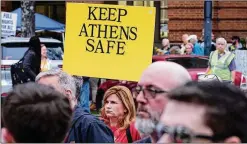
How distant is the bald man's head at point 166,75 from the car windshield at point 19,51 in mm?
11804

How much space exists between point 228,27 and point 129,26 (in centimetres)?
1540

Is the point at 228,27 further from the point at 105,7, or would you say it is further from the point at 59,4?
the point at 105,7

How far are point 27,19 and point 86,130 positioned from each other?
16124mm

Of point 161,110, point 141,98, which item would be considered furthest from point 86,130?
point 161,110

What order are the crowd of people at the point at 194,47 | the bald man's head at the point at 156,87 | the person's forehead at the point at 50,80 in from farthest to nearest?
the crowd of people at the point at 194,47 → the person's forehead at the point at 50,80 → the bald man's head at the point at 156,87

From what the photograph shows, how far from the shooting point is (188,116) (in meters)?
2.47

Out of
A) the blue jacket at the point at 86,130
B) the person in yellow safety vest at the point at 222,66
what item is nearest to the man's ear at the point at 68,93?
the blue jacket at the point at 86,130

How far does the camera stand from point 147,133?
3123mm

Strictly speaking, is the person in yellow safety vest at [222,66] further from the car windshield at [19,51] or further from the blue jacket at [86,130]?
the blue jacket at [86,130]

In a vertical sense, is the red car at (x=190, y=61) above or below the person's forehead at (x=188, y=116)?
below

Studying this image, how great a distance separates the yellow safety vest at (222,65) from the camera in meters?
11.2

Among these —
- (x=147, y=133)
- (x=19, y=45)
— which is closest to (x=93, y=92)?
(x=19, y=45)

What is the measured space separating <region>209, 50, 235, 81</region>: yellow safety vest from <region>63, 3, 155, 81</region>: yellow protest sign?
463 cm

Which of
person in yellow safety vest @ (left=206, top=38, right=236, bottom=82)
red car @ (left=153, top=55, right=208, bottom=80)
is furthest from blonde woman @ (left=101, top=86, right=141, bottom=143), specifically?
red car @ (left=153, top=55, right=208, bottom=80)
